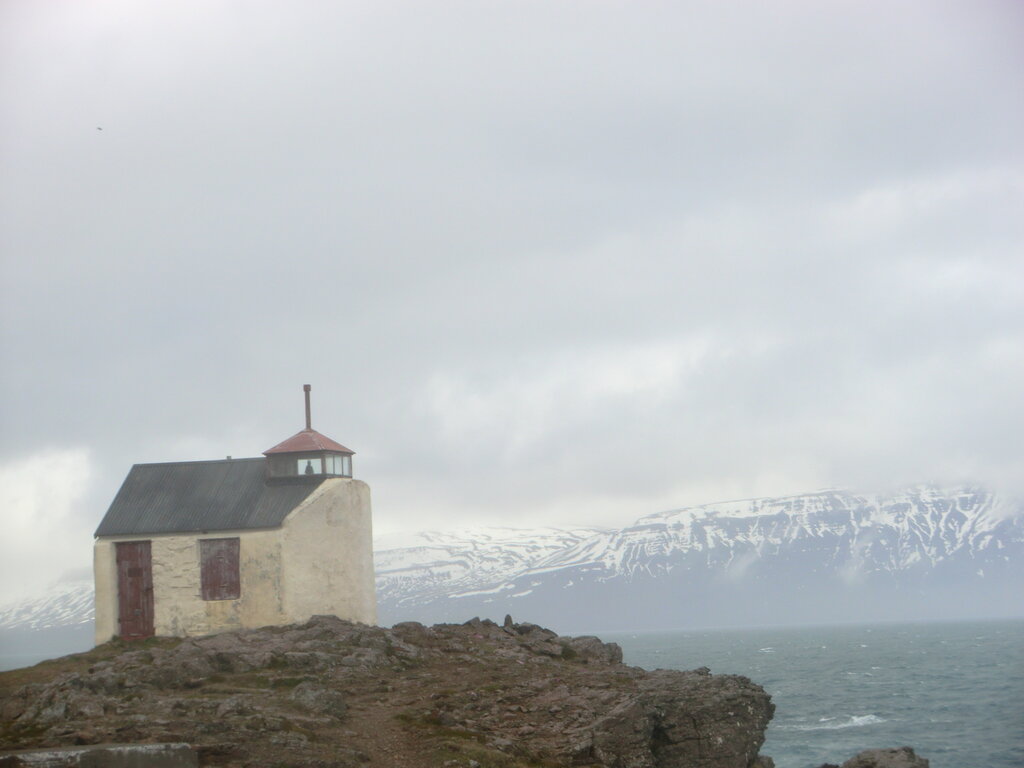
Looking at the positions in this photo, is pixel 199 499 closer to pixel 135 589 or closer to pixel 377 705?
pixel 135 589

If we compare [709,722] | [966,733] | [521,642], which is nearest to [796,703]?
[966,733]

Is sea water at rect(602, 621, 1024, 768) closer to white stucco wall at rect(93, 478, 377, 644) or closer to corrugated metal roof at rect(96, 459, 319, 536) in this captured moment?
white stucco wall at rect(93, 478, 377, 644)

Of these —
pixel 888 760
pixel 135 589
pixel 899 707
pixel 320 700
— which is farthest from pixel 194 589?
pixel 899 707

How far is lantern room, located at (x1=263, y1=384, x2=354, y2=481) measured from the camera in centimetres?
4275

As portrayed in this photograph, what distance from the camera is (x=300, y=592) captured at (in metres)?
40.0

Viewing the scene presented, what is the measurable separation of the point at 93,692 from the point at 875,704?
7809 cm

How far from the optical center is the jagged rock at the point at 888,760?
32.7 meters

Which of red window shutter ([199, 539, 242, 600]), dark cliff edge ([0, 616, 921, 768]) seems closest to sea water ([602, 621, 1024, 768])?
dark cliff edge ([0, 616, 921, 768])

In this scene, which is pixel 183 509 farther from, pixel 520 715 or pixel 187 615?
pixel 520 715

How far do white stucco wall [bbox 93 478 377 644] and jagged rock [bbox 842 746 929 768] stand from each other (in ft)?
60.6

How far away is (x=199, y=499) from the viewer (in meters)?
42.8

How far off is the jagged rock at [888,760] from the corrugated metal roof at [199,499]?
2118 centimetres

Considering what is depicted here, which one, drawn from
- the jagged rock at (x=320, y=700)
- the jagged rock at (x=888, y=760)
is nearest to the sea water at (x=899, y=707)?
the jagged rock at (x=888, y=760)

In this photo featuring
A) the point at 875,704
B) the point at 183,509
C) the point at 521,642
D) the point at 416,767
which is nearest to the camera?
the point at 416,767
